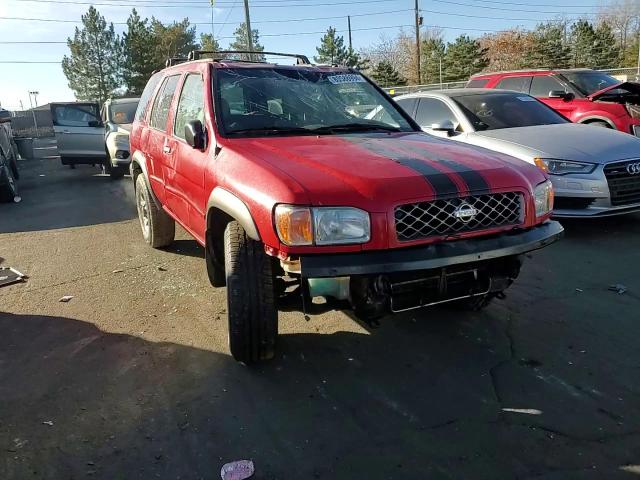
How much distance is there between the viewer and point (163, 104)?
4855 millimetres

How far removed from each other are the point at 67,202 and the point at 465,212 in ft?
27.1

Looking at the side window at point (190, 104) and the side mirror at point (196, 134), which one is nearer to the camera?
the side mirror at point (196, 134)

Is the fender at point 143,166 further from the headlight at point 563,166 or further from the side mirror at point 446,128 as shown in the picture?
the headlight at point 563,166

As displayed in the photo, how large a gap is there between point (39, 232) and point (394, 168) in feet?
19.0

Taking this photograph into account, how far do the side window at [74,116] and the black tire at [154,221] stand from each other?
28.2ft

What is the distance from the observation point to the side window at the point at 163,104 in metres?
4.62

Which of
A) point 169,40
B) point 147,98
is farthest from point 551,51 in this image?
point 147,98

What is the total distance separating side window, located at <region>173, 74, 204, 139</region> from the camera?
12.7ft

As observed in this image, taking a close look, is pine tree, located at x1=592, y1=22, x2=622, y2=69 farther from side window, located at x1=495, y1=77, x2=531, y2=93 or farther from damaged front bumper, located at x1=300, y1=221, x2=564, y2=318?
damaged front bumper, located at x1=300, y1=221, x2=564, y2=318

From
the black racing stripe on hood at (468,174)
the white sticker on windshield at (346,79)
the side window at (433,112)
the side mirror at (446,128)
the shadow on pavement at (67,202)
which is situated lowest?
the shadow on pavement at (67,202)

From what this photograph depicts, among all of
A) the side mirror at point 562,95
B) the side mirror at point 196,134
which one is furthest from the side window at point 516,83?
the side mirror at point 196,134

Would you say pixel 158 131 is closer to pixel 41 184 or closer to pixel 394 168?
pixel 394 168

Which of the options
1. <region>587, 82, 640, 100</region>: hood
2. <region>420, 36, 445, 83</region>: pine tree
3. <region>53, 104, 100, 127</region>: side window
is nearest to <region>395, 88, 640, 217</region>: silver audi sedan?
<region>587, 82, 640, 100</region>: hood

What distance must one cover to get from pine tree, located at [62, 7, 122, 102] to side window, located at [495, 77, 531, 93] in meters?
46.7
